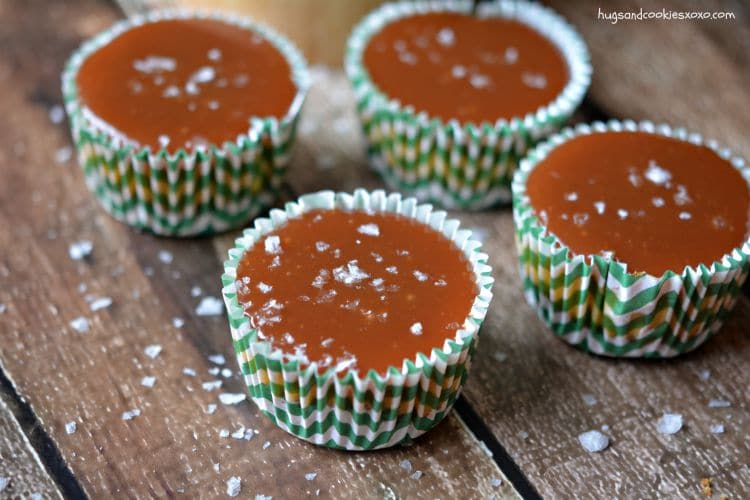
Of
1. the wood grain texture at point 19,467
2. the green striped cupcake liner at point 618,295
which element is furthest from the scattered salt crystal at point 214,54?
the wood grain texture at point 19,467

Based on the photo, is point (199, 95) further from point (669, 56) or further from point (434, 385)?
point (669, 56)

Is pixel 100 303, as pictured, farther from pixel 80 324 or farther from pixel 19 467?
pixel 19 467

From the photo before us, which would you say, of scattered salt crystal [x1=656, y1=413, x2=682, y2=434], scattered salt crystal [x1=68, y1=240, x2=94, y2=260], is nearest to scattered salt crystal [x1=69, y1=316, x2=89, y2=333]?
scattered salt crystal [x1=68, y1=240, x2=94, y2=260]

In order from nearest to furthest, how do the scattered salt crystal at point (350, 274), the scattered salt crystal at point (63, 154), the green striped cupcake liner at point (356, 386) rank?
1. the green striped cupcake liner at point (356, 386)
2. the scattered salt crystal at point (350, 274)
3. the scattered salt crystal at point (63, 154)

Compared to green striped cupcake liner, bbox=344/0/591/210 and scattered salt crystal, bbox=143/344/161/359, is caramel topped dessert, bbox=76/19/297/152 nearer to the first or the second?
→ green striped cupcake liner, bbox=344/0/591/210

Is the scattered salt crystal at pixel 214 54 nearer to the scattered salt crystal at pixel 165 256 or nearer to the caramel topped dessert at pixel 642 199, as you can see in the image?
the scattered salt crystal at pixel 165 256

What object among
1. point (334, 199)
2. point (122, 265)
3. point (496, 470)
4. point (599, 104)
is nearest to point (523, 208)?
point (334, 199)

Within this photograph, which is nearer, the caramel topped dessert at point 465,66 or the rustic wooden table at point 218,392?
the rustic wooden table at point 218,392
